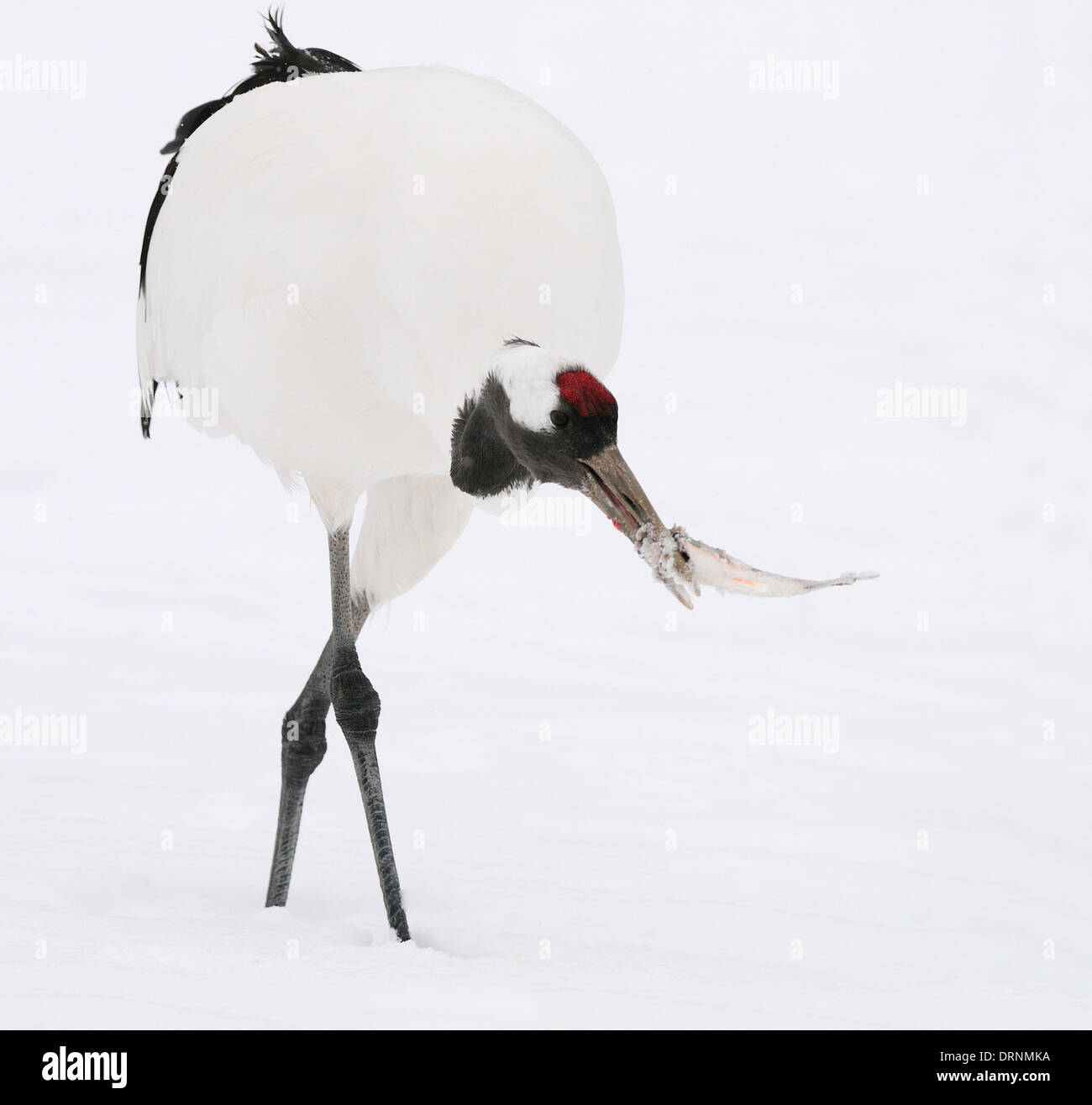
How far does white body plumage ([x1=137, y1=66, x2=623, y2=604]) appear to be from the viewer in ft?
12.8

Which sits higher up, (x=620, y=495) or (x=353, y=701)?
(x=620, y=495)

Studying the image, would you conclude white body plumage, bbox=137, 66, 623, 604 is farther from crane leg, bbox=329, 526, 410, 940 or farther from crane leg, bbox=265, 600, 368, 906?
crane leg, bbox=265, 600, 368, 906

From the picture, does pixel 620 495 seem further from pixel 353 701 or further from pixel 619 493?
pixel 353 701

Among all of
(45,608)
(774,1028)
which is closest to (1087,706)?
(774,1028)

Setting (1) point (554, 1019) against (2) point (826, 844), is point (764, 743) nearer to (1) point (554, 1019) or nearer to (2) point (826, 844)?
(2) point (826, 844)

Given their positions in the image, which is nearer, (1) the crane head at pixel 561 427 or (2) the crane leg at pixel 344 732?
(1) the crane head at pixel 561 427

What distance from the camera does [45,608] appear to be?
22.6 feet

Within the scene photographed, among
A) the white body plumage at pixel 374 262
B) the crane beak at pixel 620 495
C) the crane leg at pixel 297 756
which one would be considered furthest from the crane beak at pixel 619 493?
the crane leg at pixel 297 756

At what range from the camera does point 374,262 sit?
4051 mm

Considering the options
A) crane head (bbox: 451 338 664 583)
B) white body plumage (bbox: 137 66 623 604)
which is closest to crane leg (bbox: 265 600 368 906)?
white body plumage (bbox: 137 66 623 604)

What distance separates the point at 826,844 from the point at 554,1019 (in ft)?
6.09

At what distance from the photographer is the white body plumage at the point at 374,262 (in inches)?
154

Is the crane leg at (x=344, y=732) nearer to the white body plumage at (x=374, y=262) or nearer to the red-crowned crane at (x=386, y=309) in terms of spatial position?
the red-crowned crane at (x=386, y=309)

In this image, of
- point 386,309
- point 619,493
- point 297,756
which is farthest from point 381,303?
point 297,756
